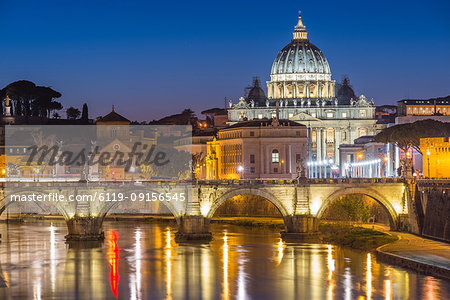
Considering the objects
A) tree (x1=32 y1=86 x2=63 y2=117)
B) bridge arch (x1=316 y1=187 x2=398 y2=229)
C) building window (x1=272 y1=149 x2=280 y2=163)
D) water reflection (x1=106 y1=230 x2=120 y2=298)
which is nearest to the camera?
water reflection (x1=106 y1=230 x2=120 y2=298)

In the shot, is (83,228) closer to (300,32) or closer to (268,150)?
(268,150)

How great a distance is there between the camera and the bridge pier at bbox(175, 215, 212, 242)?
57.0 meters

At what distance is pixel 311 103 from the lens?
142m

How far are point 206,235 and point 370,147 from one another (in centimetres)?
5162

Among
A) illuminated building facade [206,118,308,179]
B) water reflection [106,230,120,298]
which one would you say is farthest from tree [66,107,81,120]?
water reflection [106,230,120,298]

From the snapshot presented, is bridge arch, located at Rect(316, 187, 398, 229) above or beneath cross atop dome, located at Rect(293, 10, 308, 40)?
beneath

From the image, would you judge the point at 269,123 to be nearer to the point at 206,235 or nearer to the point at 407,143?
the point at 407,143

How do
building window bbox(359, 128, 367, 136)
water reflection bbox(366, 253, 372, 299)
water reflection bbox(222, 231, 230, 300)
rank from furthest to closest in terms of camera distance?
1. building window bbox(359, 128, 367, 136)
2. water reflection bbox(222, 231, 230, 300)
3. water reflection bbox(366, 253, 372, 299)

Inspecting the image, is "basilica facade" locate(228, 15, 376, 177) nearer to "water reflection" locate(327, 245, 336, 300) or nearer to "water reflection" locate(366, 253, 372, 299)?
"water reflection" locate(327, 245, 336, 300)

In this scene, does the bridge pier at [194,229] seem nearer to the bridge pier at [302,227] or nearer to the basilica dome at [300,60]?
the bridge pier at [302,227]

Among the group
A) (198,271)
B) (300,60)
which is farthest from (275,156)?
(198,271)

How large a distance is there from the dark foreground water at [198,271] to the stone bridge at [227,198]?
59.0 inches

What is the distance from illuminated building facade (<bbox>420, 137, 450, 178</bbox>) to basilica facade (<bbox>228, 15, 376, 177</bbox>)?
183 ft

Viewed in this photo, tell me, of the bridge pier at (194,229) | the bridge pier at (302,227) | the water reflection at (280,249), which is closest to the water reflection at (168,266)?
the bridge pier at (194,229)
